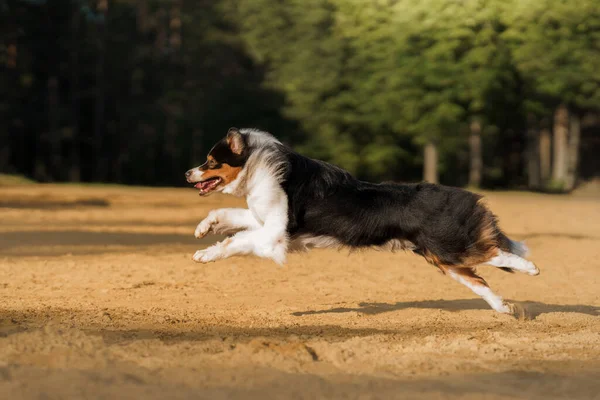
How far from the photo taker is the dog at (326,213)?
8.41 m

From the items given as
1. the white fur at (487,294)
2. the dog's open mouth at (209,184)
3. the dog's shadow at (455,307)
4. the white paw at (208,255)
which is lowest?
the dog's shadow at (455,307)

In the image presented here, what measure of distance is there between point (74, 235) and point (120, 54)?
1263 inches

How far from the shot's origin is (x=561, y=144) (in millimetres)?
37375

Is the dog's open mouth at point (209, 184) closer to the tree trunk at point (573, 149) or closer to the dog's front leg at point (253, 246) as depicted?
the dog's front leg at point (253, 246)

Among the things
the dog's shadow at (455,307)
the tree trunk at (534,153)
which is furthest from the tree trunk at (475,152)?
the dog's shadow at (455,307)

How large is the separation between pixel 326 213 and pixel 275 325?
1.21 m

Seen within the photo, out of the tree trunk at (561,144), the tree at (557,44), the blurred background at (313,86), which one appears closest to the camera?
the tree at (557,44)

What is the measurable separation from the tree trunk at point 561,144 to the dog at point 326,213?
2902 centimetres

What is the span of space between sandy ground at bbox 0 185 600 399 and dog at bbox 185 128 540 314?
657mm

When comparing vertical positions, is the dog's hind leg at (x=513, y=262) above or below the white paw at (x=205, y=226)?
below

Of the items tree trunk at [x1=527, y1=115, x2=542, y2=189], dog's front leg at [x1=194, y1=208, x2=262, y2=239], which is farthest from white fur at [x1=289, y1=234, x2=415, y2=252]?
tree trunk at [x1=527, y1=115, x2=542, y2=189]

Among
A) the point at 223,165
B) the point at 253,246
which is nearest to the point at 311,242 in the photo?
the point at 253,246

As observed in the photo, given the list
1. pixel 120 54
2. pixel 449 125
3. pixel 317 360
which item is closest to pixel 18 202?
pixel 449 125

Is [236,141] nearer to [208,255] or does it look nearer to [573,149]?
[208,255]
